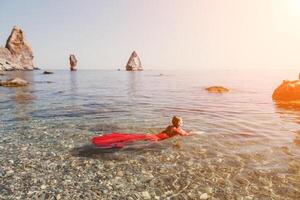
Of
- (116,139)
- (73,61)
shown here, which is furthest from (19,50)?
(116,139)

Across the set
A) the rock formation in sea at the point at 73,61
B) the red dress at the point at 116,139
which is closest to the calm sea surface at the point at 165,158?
the red dress at the point at 116,139

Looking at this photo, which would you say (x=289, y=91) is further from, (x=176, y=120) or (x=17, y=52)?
(x=17, y=52)

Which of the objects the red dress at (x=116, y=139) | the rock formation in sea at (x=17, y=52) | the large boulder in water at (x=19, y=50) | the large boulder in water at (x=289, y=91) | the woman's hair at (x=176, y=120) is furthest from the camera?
the large boulder in water at (x=19, y=50)

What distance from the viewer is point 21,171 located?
33.3 ft

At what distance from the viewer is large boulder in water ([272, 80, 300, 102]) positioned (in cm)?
3092

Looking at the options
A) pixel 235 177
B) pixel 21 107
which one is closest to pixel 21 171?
pixel 235 177

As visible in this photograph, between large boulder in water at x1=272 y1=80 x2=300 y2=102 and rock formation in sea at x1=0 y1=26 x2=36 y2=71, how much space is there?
151201mm

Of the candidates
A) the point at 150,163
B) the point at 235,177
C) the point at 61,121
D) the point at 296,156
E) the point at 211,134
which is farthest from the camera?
the point at 61,121

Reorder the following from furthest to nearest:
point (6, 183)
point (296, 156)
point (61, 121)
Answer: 1. point (61, 121)
2. point (296, 156)
3. point (6, 183)

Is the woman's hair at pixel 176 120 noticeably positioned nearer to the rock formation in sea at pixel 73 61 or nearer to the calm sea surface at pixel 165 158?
the calm sea surface at pixel 165 158

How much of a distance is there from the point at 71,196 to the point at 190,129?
33.7 feet

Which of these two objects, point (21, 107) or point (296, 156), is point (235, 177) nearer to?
point (296, 156)

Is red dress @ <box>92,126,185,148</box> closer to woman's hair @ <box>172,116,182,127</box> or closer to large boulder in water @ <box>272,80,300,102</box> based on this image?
woman's hair @ <box>172,116,182,127</box>

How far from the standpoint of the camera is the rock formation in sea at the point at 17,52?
15850 cm
